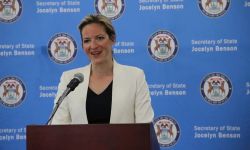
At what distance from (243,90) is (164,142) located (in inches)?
36.9

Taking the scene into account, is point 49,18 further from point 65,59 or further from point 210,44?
point 210,44

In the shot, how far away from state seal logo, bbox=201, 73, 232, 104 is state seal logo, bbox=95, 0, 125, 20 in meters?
1.11

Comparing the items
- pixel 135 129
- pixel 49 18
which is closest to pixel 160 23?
pixel 49 18

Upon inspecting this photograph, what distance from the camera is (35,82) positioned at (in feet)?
14.7

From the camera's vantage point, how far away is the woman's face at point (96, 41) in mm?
2885

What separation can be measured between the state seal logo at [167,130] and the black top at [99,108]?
156 cm

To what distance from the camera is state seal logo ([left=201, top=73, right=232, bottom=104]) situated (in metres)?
4.25

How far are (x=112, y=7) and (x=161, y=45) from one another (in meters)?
0.64

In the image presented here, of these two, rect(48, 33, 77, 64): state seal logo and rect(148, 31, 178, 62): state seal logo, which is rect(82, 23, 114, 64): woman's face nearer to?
rect(148, 31, 178, 62): state seal logo

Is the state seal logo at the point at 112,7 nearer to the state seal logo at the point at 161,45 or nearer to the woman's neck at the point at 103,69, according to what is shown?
the state seal logo at the point at 161,45

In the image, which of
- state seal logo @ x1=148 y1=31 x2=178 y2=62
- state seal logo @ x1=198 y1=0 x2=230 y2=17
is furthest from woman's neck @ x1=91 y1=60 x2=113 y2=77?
state seal logo @ x1=198 y1=0 x2=230 y2=17

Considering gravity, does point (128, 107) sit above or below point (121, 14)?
below

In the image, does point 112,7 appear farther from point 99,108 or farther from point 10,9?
point 99,108

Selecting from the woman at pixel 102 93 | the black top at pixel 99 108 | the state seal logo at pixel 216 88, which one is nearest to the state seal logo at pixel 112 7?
the state seal logo at pixel 216 88
